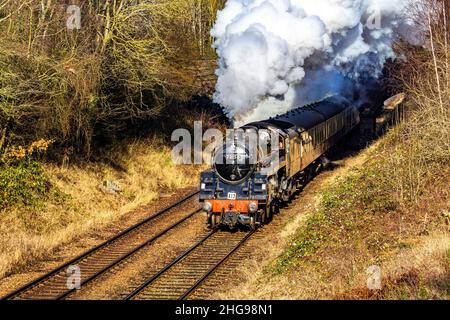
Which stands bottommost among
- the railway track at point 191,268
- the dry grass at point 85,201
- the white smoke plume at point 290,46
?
the railway track at point 191,268

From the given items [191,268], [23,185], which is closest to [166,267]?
[191,268]

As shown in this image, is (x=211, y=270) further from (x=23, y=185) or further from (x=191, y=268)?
(x=23, y=185)

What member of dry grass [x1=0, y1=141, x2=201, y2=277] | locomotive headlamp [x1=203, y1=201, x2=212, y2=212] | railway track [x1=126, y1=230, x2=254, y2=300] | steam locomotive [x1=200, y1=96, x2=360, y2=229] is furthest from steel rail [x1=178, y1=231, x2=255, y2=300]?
dry grass [x1=0, y1=141, x2=201, y2=277]

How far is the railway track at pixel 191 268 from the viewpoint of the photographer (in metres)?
12.8

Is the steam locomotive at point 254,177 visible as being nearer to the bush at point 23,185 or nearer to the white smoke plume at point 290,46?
the white smoke plume at point 290,46

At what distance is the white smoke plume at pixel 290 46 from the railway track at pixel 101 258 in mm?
4887

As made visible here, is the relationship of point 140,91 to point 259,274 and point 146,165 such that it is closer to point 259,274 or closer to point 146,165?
point 146,165

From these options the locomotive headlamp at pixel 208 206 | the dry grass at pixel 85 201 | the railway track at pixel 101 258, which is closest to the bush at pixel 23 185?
the dry grass at pixel 85 201

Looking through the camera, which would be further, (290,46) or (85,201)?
(290,46)

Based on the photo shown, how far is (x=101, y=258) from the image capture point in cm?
1568

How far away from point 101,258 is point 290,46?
11559mm

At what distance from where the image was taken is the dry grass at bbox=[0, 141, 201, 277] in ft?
52.4

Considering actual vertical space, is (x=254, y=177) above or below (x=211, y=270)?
above
